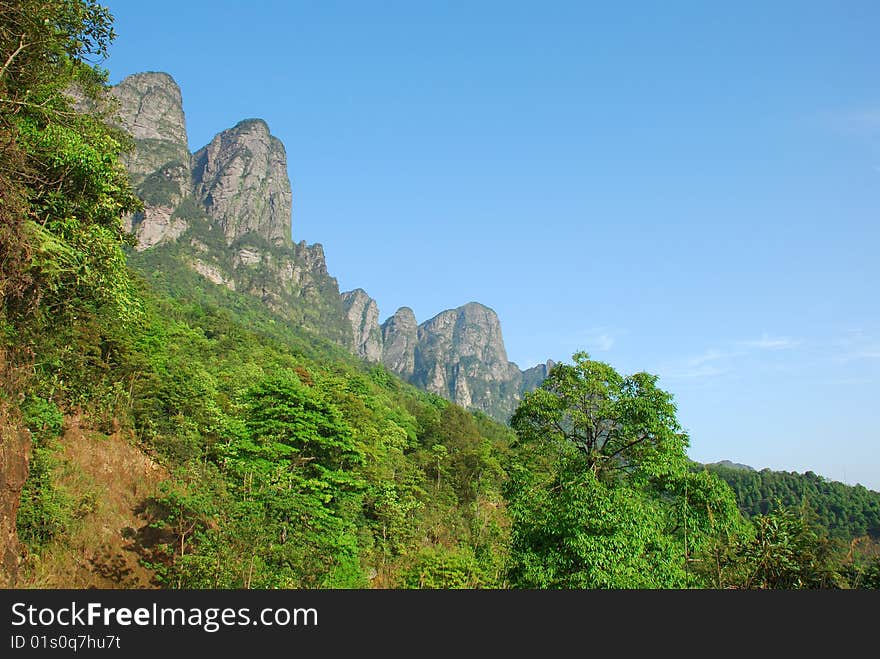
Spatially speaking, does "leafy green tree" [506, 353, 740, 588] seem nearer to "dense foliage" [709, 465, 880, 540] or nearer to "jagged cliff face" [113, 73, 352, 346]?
"dense foliage" [709, 465, 880, 540]

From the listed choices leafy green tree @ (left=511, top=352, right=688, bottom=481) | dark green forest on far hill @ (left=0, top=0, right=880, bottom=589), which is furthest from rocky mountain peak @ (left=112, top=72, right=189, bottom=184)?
leafy green tree @ (left=511, top=352, right=688, bottom=481)

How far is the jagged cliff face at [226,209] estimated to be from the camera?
131 metres

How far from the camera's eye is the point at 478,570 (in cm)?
1216

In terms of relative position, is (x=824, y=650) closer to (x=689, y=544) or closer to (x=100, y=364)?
(x=689, y=544)

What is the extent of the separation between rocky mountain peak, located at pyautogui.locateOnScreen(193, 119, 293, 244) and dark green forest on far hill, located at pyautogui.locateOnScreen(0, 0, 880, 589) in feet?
488

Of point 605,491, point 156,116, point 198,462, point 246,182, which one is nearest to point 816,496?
point 605,491

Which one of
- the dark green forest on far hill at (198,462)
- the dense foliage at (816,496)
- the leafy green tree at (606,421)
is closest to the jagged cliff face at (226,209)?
the dense foliage at (816,496)

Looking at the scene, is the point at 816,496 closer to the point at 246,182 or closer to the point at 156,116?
the point at 246,182

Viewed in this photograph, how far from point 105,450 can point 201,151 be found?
18569cm

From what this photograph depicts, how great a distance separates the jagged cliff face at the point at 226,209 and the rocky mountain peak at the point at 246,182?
0.30 meters

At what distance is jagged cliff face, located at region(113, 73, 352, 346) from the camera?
131m

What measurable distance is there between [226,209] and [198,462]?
154m

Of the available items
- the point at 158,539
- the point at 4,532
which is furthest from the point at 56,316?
the point at 158,539

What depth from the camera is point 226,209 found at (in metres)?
156
